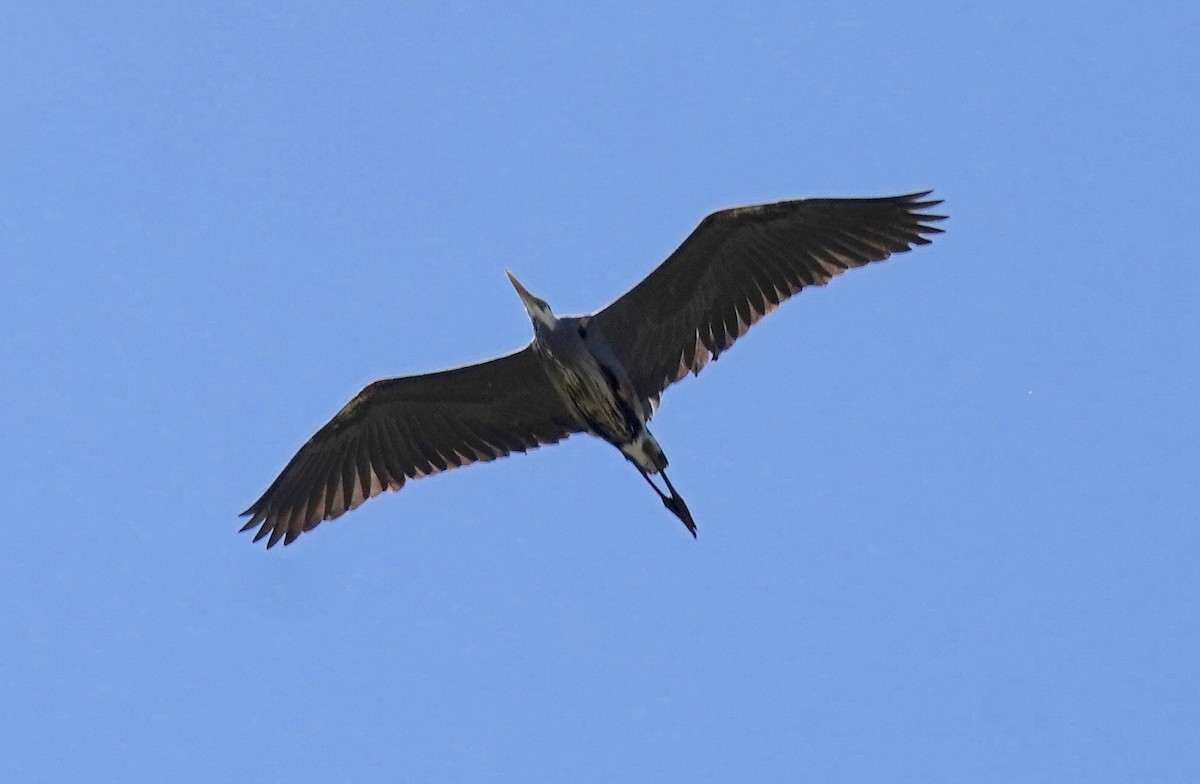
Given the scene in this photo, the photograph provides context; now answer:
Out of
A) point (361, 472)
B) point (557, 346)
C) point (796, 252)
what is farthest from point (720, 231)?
point (361, 472)

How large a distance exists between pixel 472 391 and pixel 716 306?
244cm

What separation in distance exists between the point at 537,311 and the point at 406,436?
6.70 feet

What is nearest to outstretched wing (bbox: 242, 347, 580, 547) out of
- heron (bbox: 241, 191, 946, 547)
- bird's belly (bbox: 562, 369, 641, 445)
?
heron (bbox: 241, 191, 946, 547)

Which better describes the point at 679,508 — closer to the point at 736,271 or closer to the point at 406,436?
the point at 736,271

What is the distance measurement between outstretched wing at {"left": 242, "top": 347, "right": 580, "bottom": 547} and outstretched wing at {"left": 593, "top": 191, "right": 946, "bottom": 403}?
1042mm

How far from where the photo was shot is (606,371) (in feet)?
51.3

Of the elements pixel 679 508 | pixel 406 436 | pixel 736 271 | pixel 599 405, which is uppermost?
pixel 406 436

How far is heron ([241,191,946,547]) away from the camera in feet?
50.8

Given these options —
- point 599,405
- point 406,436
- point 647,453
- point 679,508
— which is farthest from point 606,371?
point 406,436

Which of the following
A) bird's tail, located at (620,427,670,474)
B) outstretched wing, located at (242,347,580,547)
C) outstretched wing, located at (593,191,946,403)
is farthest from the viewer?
outstretched wing, located at (242,347,580,547)

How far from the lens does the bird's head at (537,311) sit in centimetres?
1567

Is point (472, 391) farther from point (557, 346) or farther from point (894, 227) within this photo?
point (894, 227)

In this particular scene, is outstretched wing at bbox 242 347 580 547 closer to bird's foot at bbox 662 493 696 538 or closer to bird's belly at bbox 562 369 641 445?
bird's belly at bbox 562 369 641 445

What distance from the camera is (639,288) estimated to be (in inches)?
612
